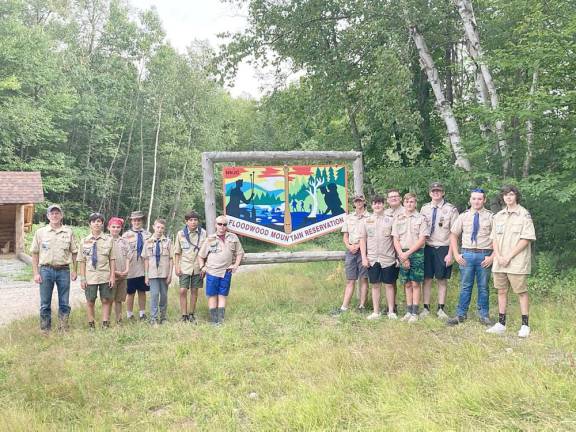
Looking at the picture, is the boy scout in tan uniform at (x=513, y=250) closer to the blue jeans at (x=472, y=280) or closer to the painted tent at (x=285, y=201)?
the blue jeans at (x=472, y=280)

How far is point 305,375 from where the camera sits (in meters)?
4.34

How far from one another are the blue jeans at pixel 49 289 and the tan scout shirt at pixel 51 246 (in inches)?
4.9

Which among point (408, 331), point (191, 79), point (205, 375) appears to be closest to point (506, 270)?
point (408, 331)

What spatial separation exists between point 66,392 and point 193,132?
28.6 m

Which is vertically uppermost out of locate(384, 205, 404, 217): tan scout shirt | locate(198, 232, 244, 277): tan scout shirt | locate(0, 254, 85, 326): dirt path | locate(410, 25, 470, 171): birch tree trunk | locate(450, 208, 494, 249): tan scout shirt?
locate(410, 25, 470, 171): birch tree trunk

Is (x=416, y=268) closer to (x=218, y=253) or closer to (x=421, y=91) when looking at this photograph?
(x=218, y=253)

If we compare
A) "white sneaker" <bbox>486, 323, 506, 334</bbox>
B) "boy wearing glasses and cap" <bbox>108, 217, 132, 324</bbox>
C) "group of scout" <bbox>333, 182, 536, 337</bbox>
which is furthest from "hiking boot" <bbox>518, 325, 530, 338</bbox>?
"boy wearing glasses and cap" <bbox>108, 217, 132, 324</bbox>

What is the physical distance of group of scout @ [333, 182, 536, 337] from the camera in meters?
5.46

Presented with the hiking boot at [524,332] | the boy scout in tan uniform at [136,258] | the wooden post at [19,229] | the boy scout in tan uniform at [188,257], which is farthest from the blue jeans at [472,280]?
the wooden post at [19,229]

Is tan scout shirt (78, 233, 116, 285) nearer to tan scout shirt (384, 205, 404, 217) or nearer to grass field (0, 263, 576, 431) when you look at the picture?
grass field (0, 263, 576, 431)

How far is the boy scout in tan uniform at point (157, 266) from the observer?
659 cm

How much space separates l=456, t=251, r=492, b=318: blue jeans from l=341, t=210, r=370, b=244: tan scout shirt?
1.50m

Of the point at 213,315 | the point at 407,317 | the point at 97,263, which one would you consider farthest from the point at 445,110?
the point at 97,263

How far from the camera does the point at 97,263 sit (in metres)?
6.38
